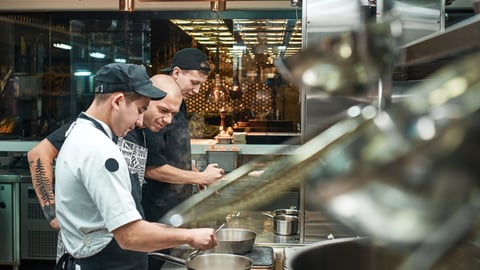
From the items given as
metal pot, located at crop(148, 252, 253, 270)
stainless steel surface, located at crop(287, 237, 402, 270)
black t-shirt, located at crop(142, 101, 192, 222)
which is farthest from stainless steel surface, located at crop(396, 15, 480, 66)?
black t-shirt, located at crop(142, 101, 192, 222)

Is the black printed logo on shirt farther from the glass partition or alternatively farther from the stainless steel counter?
the glass partition

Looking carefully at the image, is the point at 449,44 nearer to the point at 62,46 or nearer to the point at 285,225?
the point at 285,225

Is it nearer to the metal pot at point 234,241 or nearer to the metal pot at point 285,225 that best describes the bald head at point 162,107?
the metal pot at point 234,241

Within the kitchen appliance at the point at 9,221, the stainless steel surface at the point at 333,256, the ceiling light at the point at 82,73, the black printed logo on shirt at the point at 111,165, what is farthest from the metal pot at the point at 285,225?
the ceiling light at the point at 82,73

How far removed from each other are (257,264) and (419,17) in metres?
1.44

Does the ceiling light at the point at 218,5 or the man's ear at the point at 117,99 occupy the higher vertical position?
the ceiling light at the point at 218,5

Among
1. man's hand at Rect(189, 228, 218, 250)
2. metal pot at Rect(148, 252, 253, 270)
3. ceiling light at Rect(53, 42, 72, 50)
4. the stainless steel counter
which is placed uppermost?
ceiling light at Rect(53, 42, 72, 50)

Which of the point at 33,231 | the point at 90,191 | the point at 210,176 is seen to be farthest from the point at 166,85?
the point at 33,231

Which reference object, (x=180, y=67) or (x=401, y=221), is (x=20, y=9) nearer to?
(x=180, y=67)

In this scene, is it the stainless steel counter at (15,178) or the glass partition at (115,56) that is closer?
the stainless steel counter at (15,178)

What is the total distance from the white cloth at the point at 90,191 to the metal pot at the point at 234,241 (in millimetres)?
465

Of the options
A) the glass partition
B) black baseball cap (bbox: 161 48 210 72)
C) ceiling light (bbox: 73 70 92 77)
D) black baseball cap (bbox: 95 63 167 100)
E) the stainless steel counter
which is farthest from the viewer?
ceiling light (bbox: 73 70 92 77)

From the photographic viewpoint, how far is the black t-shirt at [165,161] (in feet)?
9.68

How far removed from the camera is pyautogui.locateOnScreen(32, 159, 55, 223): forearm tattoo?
3.05 meters
